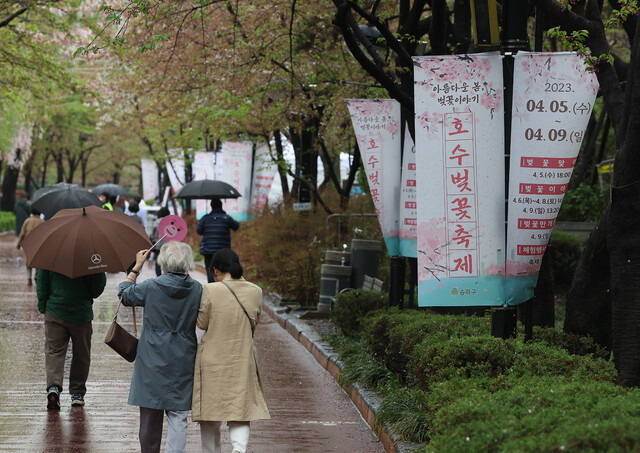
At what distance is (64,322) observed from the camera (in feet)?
Answer: 29.8

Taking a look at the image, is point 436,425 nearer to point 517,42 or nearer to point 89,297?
point 517,42

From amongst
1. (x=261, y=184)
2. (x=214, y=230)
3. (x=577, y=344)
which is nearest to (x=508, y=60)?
(x=577, y=344)

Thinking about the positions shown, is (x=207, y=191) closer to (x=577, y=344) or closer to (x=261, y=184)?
(x=261, y=184)

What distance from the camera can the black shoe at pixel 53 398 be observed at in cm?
898

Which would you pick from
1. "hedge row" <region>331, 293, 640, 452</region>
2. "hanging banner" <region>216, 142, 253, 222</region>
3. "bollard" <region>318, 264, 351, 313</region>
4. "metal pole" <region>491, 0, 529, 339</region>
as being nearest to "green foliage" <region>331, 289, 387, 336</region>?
"hedge row" <region>331, 293, 640, 452</region>

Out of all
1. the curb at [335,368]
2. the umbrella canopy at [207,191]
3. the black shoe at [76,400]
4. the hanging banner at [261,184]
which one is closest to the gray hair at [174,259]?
the curb at [335,368]

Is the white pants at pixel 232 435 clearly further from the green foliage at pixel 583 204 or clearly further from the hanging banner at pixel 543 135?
the green foliage at pixel 583 204

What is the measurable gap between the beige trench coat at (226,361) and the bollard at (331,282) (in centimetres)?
980

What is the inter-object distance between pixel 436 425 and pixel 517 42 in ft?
11.9

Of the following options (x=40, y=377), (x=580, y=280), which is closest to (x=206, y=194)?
(x=40, y=377)

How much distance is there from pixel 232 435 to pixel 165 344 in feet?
2.64

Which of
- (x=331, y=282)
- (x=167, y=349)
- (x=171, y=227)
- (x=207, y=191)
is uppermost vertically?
(x=207, y=191)

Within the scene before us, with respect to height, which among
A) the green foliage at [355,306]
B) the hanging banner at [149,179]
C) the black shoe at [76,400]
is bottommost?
the black shoe at [76,400]

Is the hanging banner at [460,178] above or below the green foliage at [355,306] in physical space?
above
